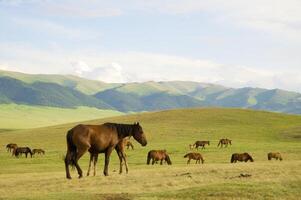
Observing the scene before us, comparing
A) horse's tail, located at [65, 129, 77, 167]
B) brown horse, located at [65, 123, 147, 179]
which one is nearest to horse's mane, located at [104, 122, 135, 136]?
brown horse, located at [65, 123, 147, 179]

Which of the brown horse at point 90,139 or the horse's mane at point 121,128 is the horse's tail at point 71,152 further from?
the horse's mane at point 121,128

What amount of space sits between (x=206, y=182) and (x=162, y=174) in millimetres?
3265

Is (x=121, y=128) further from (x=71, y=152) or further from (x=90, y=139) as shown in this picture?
(x=71, y=152)

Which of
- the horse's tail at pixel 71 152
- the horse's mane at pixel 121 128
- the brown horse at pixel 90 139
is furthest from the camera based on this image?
the horse's mane at pixel 121 128

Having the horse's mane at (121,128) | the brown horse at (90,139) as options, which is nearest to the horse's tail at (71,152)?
the brown horse at (90,139)

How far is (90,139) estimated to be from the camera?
2503 centimetres

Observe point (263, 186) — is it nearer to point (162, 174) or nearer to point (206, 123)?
point (162, 174)

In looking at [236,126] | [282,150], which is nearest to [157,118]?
[236,126]

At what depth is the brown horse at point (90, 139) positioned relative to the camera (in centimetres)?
2472

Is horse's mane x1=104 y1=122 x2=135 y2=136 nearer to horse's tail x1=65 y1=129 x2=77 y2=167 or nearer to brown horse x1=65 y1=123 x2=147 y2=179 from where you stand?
brown horse x1=65 y1=123 x2=147 y2=179

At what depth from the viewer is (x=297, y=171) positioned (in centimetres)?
2658

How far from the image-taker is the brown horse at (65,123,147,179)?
81.1 ft

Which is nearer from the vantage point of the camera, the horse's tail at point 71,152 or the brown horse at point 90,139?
the brown horse at point 90,139

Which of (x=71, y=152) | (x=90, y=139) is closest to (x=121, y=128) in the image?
(x=90, y=139)
